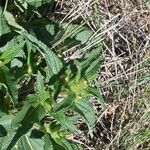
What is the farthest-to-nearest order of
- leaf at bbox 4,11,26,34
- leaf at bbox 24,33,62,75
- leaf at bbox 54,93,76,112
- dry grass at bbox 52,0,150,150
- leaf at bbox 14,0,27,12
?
dry grass at bbox 52,0,150,150 → leaf at bbox 14,0,27,12 → leaf at bbox 4,11,26,34 → leaf at bbox 24,33,62,75 → leaf at bbox 54,93,76,112

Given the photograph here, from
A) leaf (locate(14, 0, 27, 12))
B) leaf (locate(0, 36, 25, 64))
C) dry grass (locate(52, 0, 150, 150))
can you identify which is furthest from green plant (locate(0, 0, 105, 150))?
dry grass (locate(52, 0, 150, 150))

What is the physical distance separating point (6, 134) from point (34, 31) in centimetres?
50

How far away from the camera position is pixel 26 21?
1.80 metres

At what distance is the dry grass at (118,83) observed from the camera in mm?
1963

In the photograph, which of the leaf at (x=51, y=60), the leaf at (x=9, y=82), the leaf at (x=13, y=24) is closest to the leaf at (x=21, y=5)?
the leaf at (x=13, y=24)

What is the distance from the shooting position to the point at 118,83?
200 centimetres

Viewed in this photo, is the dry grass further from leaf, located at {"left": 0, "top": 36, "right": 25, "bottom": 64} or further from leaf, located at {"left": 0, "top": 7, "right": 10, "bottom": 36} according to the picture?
leaf, located at {"left": 0, "top": 36, "right": 25, "bottom": 64}

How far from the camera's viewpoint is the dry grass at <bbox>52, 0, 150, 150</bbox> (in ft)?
6.44

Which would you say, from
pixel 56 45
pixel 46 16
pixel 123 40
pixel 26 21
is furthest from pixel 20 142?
pixel 123 40

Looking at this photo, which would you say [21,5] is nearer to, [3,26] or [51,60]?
[3,26]

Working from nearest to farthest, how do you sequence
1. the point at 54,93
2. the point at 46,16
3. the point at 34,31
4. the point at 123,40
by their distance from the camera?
the point at 54,93 < the point at 34,31 < the point at 46,16 < the point at 123,40

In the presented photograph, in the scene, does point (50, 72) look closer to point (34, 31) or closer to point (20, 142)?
point (20, 142)

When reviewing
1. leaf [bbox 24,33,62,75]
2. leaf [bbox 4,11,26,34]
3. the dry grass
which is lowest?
the dry grass

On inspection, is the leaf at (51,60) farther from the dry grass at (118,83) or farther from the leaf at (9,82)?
the dry grass at (118,83)
